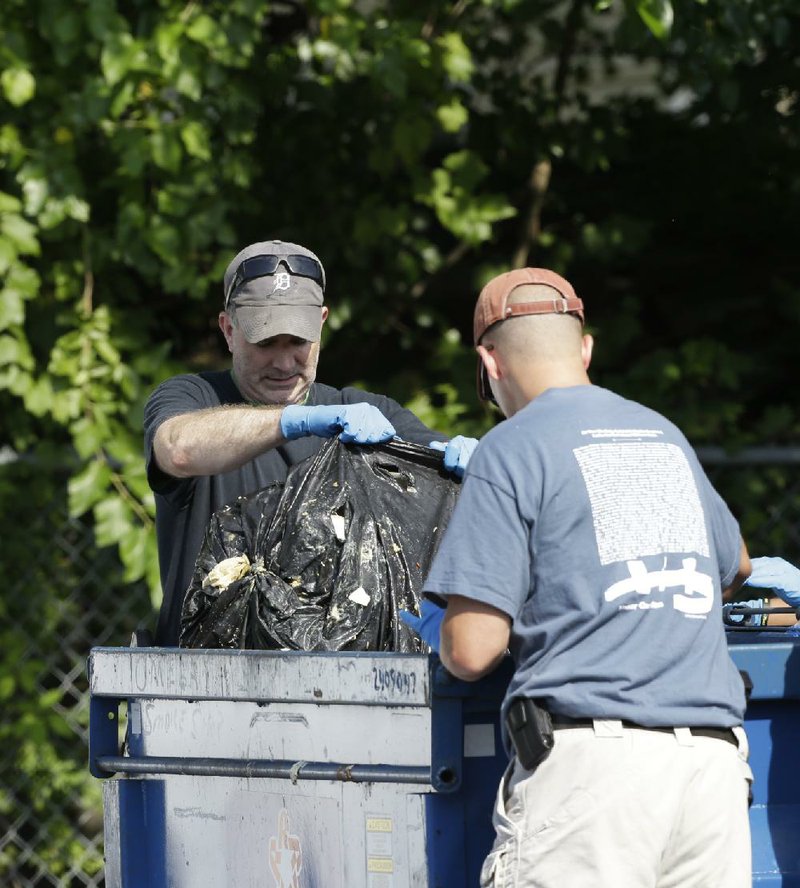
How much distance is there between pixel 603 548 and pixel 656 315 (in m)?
4.40

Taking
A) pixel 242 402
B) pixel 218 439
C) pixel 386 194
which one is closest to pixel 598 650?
pixel 218 439

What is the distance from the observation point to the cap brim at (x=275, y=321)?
359cm

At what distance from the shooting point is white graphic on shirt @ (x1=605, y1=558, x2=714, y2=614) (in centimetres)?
221

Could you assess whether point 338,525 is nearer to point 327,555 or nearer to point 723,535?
point 327,555

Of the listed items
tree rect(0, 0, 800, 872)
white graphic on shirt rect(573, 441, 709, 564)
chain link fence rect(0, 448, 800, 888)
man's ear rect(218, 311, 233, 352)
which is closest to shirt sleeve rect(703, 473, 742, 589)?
white graphic on shirt rect(573, 441, 709, 564)

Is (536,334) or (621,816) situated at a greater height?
(536,334)

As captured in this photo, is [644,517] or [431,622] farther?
[431,622]

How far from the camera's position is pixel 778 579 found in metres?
3.00

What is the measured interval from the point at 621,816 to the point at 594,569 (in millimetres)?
371

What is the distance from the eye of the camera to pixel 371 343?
6066mm

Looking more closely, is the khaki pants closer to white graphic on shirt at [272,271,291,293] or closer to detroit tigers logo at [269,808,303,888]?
detroit tigers logo at [269,808,303,888]

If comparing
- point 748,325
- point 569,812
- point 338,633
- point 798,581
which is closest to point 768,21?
point 748,325

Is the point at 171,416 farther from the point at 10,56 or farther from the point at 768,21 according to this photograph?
the point at 768,21

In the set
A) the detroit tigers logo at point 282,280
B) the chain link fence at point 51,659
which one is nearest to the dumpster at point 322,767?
the detroit tigers logo at point 282,280
